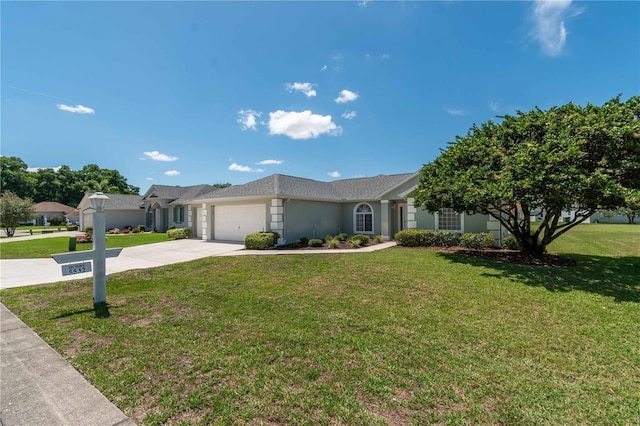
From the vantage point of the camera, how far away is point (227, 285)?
306 inches

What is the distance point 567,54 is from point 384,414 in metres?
15.2

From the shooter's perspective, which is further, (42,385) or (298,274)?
(298,274)

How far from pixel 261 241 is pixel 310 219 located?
14.1ft

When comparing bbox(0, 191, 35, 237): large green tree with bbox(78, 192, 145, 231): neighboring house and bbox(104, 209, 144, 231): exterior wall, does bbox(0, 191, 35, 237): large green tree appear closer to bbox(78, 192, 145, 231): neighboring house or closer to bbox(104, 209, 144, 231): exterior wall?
bbox(78, 192, 145, 231): neighboring house

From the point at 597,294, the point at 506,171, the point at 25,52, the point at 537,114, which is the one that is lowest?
the point at 597,294

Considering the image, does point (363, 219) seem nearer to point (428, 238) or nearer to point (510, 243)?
point (428, 238)

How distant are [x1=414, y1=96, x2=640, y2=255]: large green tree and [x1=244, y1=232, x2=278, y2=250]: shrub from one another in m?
8.74

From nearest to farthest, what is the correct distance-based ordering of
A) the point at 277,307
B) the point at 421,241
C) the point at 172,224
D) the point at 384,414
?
the point at 384,414 < the point at 277,307 < the point at 421,241 < the point at 172,224

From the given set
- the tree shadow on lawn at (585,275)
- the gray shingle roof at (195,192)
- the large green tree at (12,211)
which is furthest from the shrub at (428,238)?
the large green tree at (12,211)

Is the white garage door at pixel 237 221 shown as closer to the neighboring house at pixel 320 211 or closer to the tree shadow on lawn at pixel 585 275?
the neighboring house at pixel 320 211

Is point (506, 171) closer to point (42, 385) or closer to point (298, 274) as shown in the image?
point (298, 274)

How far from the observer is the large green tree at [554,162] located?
7.92m

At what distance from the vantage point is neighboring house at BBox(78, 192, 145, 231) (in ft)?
99.5

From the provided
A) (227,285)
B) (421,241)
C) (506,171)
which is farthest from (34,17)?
(421,241)
